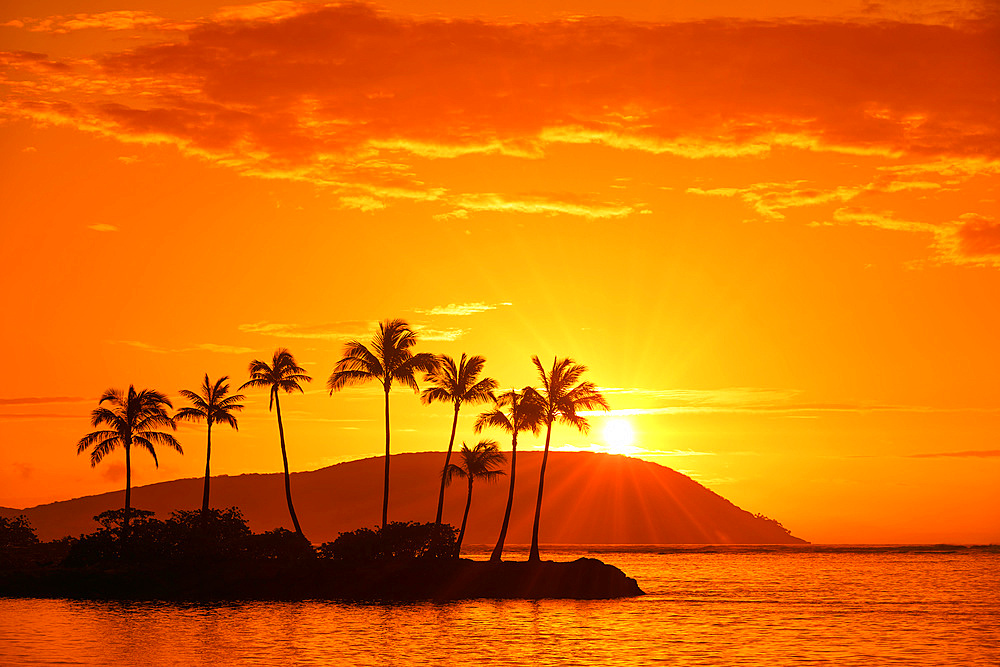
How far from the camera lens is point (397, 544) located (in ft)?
264

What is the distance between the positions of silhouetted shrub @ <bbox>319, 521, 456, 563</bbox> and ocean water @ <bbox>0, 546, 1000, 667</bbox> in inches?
208

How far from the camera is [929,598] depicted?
314 feet

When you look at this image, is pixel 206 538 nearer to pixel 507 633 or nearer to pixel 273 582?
pixel 273 582

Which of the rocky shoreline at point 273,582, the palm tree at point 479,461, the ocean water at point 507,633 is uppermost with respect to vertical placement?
the palm tree at point 479,461

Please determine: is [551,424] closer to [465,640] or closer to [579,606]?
Answer: [579,606]

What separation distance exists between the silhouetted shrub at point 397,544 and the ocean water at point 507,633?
17.3 feet

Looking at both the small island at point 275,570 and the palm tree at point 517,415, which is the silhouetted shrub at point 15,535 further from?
the palm tree at point 517,415

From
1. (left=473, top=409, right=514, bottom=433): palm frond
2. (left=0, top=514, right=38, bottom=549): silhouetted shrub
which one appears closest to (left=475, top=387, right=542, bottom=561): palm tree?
(left=473, top=409, right=514, bottom=433): palm frond

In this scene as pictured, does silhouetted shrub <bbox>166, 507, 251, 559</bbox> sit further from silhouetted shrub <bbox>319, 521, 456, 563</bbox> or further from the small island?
silhouetted shrub <bbox>319, 521, 456, 563</bbox>

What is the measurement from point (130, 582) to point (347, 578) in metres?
14.5

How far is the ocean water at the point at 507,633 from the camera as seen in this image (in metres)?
49.7

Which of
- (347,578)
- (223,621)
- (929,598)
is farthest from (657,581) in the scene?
(223,621)

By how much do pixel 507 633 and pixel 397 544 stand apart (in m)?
22.7

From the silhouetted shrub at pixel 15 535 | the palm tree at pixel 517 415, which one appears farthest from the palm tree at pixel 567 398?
the silhouetted shrub at pixel 15 535
